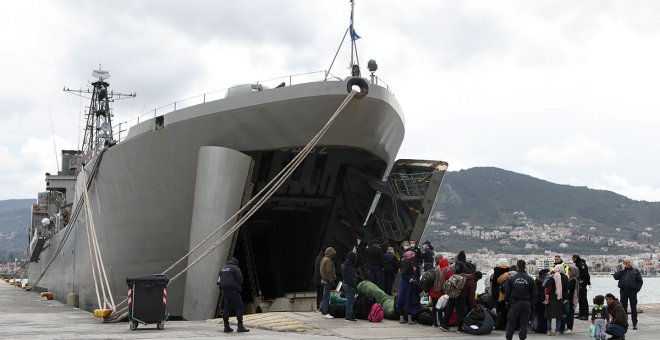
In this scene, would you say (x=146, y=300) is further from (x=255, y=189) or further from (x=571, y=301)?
(x=571, y=301)

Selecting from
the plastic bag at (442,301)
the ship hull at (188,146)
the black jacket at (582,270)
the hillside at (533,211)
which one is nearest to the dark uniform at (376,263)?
the ship hull at (188,146)

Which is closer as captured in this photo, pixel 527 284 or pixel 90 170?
pixel 527 284

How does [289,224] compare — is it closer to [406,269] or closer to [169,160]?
[169,160]

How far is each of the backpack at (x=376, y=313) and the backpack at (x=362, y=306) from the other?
26cm

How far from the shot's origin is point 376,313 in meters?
12.4

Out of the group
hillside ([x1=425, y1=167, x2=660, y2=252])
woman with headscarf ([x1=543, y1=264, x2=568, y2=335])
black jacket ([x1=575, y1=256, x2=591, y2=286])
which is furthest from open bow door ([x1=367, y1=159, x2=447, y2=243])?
hillside ([x1=425, y1=167, x2=660, y2=252])

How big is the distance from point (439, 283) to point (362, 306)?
166 cm

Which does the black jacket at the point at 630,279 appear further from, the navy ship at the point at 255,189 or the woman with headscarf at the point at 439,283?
the navy ship at the point at 255,189

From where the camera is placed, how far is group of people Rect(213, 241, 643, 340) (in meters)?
10.2

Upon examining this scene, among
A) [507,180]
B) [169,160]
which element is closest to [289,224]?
[169,160]

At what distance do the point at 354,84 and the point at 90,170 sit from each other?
9.56m

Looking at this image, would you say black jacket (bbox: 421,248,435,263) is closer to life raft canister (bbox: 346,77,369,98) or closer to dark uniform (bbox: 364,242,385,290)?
dark uniform (bbox: 364,242,385,290)

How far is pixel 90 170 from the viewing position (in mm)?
20438

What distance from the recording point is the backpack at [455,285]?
11016mm
